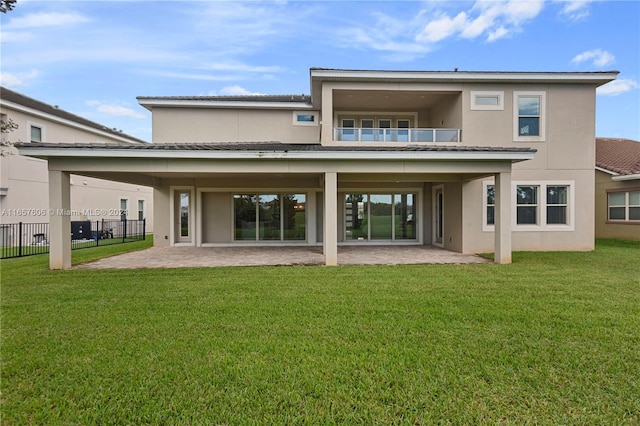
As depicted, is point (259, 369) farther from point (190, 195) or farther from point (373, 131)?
point (190, 195)

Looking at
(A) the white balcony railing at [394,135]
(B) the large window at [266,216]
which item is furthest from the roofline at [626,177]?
(B) the large window at [266,216]

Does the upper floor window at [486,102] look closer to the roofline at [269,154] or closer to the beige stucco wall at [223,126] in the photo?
the roofline at [269,154]

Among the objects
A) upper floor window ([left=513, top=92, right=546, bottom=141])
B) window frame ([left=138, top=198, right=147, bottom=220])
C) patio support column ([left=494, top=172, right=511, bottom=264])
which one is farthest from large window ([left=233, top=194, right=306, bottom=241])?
window frame ([left=138, top=198, right=147, bottom=220])

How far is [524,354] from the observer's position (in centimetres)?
388

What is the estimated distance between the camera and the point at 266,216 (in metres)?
15.2

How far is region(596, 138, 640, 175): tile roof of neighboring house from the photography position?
16.1 meters

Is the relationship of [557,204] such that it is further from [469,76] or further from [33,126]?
[33,126]

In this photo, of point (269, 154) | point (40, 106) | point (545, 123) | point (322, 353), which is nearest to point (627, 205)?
point (545, 123)

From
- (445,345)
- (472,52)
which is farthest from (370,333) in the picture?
(472,52)

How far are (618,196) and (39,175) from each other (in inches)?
1122

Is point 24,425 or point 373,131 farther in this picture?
point 373,131

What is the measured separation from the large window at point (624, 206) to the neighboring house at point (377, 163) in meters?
4.74

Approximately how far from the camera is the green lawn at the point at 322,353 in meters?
2.89

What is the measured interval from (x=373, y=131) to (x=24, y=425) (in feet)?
39.9
